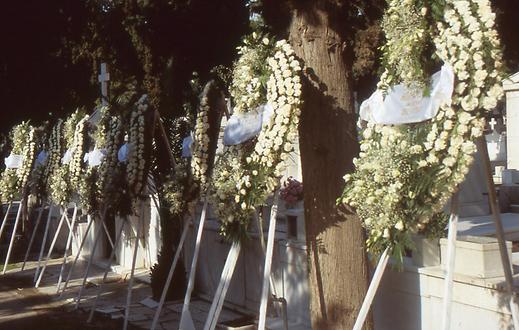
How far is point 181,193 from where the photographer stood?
852 centimetres

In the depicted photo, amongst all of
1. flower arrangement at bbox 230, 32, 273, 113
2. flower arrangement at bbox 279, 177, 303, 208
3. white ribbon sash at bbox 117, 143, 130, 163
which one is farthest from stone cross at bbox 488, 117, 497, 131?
flower arrangement at bbox 230, 32, 273, 113

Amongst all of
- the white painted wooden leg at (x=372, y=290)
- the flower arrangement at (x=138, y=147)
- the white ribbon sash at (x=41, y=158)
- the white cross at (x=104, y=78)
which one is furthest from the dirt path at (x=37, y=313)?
the white painted wooden leg at (x=372, y=290)

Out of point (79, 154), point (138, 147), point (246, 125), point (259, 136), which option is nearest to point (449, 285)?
point (259, 136)

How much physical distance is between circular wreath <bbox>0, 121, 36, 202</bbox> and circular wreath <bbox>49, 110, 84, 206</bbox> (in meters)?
1.00

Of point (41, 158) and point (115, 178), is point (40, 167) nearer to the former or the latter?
point (41, 158)

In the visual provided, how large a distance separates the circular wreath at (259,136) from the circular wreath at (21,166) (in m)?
7.99

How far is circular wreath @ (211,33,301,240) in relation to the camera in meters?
5.67

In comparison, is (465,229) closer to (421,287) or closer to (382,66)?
(421,287)

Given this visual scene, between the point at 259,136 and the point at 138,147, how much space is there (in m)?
3.02

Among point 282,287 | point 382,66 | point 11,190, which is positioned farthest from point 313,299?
point 11,190

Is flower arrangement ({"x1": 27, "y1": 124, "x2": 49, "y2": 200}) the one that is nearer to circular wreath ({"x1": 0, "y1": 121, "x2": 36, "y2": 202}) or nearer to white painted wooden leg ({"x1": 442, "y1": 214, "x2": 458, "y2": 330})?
circular wreath ({"x1": 0, "y1": 121, "x2": 36, "y2": 202})

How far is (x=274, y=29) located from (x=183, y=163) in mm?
2781

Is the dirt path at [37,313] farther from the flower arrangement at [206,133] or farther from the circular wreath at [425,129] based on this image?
the circular wreath at [425,129]

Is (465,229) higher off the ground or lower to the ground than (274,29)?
lower
